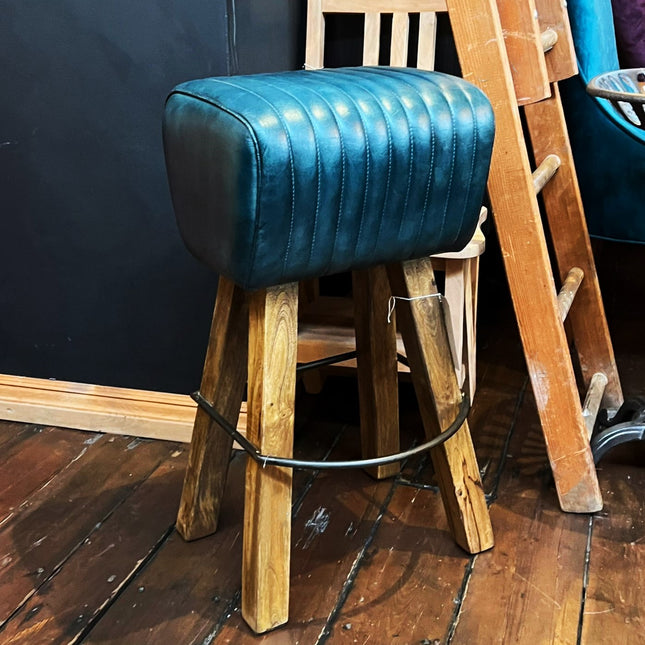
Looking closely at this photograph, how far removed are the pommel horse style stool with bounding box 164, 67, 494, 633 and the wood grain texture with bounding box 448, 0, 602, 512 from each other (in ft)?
0.69

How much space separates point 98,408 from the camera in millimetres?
1746

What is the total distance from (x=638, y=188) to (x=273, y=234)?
38.4 inches

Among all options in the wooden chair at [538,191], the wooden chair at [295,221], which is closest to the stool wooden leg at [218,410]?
the wooden chair at [295,221]

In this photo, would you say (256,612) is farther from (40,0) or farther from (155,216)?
(40,0)

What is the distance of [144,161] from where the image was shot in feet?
5.11

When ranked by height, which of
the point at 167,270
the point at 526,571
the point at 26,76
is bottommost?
the point at 526,571

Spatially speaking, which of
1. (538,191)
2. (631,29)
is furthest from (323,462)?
(631,29)

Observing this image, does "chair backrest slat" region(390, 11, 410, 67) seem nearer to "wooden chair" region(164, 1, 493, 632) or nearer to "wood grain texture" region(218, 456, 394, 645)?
"wooden chair" region(164, 1, 493, 632)

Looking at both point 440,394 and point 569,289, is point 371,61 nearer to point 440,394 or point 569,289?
point 569,289

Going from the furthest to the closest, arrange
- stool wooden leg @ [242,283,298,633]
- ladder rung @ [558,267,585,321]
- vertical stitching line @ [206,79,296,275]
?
ladder rung @ [558,267,585,321], stool wooden leg @ [242,283,298,633], vertical stitching line @ [206,79,296,275]

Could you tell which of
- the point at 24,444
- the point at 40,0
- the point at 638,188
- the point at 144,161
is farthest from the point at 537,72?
the point at 24,444

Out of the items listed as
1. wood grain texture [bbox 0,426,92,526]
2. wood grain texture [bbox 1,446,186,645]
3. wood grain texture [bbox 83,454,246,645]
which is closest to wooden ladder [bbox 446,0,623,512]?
wood grain texture [bbox 83,454,246,645]

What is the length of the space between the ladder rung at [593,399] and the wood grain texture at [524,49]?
1.95ft

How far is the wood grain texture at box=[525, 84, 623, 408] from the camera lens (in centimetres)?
167
